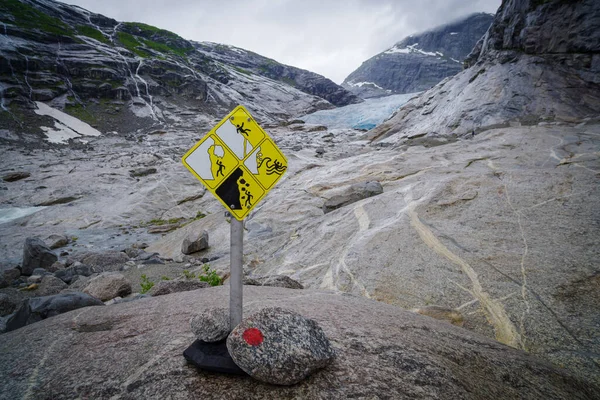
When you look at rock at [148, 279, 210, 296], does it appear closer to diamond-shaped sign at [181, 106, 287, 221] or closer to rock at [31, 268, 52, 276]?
diamond-shaped sign at [181, 106, 287, 221]

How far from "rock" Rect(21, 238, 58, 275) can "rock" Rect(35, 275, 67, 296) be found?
7.06 ft

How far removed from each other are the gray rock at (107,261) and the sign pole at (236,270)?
957cm

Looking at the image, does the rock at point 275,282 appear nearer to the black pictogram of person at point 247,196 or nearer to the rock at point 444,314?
the rock at point 444,314

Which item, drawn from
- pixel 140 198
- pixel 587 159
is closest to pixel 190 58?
pixel 140 198

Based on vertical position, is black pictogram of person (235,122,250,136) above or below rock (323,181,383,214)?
above

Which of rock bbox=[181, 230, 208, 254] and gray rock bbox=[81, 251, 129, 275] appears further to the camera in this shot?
rock bbox=[181, 230, 208, 254]

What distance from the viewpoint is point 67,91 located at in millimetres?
61062

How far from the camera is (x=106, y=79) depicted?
224ft

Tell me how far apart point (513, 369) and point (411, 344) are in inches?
40.2

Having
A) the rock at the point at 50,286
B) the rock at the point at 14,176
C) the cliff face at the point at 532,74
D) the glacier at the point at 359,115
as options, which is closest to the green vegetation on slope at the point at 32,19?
the glacier at the point at 359,115

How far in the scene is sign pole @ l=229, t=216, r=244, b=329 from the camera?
2545mm

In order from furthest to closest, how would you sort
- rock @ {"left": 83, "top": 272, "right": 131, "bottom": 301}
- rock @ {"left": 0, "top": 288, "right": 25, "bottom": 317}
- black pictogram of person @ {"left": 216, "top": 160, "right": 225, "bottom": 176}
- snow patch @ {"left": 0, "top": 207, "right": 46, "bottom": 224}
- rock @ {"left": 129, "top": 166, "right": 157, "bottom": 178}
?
rock @ {"left": 129, "top": 166, "right": 157, "bottom": 178}
snow patch @ {"left": 0, "top": 207, "right": 46, "bottom": 224}
rock @ {"left": 83, "top": 272, "right": 131, "bottom": 301}
rock @ {"left": 0, "top": 288, "right": 25, "bottom": 317}
black pictogram of person @ {"left": 216, "top": 160, "right": 225, "bottom": 176}

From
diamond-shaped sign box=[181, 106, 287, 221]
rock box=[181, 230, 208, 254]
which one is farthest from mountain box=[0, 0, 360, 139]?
diamond-shaped sign box=[181, 106, 287, 221]

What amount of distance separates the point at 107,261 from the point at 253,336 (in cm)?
1096
